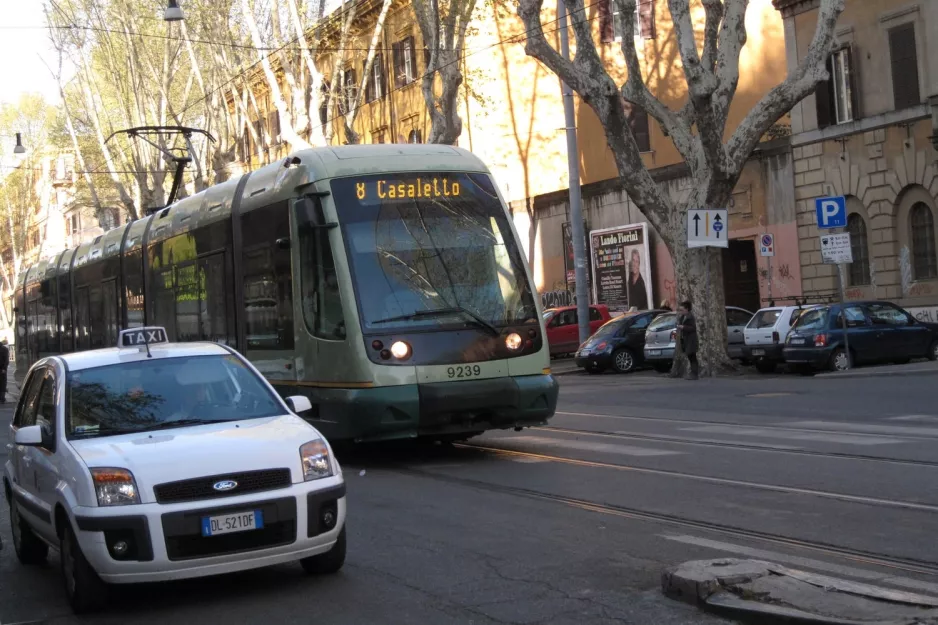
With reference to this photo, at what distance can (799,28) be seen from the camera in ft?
108

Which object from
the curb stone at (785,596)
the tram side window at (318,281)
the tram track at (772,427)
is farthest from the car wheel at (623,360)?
the curb stone at (785,596)

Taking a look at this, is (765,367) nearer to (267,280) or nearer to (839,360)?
(839,360)

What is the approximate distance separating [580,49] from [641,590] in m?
19.1

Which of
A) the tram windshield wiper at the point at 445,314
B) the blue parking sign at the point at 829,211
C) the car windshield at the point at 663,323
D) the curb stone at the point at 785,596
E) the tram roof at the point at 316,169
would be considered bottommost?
the curb stone at the point at 785,596

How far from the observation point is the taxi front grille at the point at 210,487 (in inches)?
265

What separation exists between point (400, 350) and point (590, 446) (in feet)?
9.22

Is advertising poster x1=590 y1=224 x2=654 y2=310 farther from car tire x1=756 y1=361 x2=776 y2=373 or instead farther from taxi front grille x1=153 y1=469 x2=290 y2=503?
taxi front grille x1=153 y1=469 x2=290 y2=503

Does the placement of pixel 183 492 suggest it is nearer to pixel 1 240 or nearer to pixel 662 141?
pixel 662 141

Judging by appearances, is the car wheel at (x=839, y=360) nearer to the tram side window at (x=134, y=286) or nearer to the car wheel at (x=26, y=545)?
the tram side window at (x=134, y=286)

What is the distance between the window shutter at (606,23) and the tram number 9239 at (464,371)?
100 feet

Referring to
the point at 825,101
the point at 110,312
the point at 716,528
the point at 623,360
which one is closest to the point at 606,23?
the point at 825,101

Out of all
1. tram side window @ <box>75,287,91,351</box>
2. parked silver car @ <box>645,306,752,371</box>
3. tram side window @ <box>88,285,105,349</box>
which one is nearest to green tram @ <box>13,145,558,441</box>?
tram side window @ <box>88,285,105,349</box>

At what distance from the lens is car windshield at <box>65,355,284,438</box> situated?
25.2 ft

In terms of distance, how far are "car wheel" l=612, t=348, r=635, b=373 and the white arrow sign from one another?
223 inches
